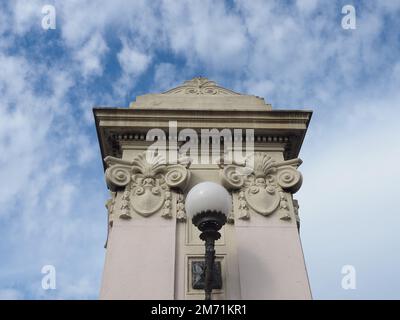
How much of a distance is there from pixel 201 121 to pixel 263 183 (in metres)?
1.37

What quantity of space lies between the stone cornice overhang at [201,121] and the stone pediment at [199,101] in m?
0.22

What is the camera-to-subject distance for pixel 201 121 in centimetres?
809

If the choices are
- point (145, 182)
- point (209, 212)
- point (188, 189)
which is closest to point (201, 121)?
point (188, 189)

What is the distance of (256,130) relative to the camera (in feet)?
26.5

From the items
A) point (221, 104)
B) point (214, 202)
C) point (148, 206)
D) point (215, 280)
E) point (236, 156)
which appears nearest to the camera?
point (214, 202)

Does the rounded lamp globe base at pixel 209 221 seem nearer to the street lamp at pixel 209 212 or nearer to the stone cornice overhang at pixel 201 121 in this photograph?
the street lamp at pixel 209 212

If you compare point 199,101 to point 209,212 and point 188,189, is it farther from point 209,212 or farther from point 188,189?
point 209,212

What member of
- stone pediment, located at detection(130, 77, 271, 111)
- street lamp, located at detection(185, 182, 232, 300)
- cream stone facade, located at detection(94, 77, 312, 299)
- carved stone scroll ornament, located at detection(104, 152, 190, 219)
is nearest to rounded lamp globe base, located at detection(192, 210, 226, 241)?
street lamp, located at detection(185, 182, 232, 300)

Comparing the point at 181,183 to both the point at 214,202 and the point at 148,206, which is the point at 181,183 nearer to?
the point at 148,206

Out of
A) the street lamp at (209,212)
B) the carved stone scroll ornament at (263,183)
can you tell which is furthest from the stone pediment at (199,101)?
the street lamp at (209,212)

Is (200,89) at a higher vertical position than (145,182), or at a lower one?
higher

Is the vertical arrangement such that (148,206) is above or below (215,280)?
above

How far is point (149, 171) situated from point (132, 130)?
2.70 feet
